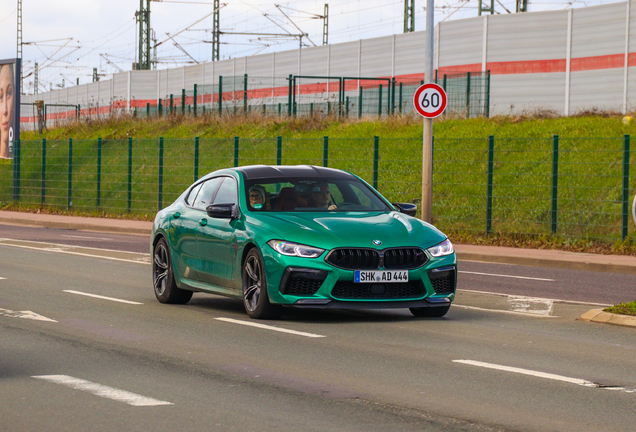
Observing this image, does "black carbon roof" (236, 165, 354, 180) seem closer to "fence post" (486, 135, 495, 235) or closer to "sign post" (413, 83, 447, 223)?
"sign post" (413, 83, 447, 223)

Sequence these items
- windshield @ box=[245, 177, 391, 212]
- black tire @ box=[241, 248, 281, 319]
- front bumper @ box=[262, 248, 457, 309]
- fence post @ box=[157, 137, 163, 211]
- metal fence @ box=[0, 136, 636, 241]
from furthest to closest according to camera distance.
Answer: fence post @ box=[157, 137, 163, 211] < metal fence @ box=[0, 136, 636, 241] < windshield @ box=[245, 177, 391, 212] < black tire @ box=[241, 248, 281, 319] < front bumper @ box=[262, 248, 457, 309]

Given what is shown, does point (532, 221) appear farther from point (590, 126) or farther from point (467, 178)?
point (590, 126)

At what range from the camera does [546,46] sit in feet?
145

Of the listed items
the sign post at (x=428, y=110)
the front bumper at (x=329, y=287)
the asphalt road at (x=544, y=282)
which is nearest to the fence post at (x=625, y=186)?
the asphalt road at (x=544, y=282)

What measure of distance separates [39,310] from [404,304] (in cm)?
391

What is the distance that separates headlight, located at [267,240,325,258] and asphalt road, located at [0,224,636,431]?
2.30 feet

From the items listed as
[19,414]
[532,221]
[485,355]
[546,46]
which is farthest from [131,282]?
[546,46]

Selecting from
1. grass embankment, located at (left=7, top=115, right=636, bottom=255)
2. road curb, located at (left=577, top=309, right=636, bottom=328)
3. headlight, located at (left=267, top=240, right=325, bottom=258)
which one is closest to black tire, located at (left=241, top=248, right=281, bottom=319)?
headlight, located at (left=267, top=240, right=325, bottom=258)

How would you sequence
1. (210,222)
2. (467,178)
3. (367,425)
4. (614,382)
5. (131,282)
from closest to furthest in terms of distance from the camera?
(367,425)
(614,382)
(210,222)
(131,282)
(467,178)

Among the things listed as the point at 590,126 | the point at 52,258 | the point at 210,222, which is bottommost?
the point at 52,258

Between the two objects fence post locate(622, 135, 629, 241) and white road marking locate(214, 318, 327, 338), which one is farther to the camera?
fence post locate(622, 135, 629, 241)

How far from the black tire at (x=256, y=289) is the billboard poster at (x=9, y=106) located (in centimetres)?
2993

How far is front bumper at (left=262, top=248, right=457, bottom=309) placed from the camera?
373 inches

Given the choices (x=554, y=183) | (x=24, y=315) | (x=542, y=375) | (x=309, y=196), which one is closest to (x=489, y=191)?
(x=554, y=183)
